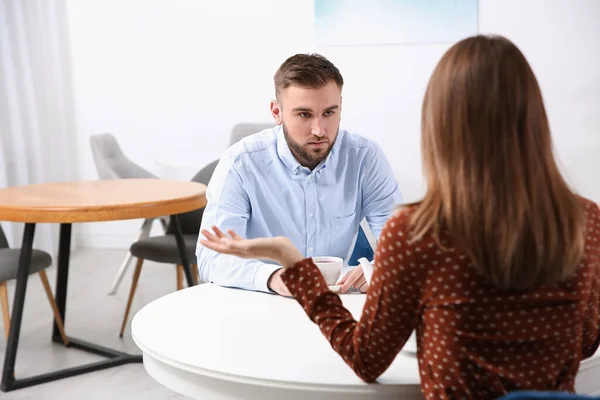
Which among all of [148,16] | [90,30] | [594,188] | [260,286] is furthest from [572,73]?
[260,286]

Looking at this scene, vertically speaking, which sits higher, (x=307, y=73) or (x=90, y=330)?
(x=307, y=73)

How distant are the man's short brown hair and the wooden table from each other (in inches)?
42.3

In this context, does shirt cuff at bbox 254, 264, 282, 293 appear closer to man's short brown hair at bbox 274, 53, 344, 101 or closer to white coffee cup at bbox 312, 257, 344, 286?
white coffee cup at bbox 312, 257, 344, 286

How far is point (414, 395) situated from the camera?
132cm

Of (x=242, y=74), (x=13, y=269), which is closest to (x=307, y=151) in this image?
(x=13, y=269)

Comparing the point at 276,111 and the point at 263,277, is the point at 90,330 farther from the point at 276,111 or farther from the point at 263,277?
the point at 263,277

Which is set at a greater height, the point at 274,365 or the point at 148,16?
the point at 148,16

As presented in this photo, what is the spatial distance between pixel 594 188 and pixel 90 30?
384cm

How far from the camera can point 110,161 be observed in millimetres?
4922

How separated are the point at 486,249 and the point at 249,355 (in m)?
0.53

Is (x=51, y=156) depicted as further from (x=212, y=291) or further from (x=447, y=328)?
(x=447, y=328)

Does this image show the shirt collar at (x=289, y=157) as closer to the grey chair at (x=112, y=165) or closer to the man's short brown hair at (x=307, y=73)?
the man's short brown hair at (x=307, y=73)

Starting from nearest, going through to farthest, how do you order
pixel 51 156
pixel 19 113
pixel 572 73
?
pixel 572 73, pixel 19 113, pixel 51 156

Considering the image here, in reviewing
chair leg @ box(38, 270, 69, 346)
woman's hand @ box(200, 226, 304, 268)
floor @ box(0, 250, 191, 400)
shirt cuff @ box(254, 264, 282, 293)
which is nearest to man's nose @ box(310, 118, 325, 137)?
shirt cuff @ box(254, 264, 282, 293)
